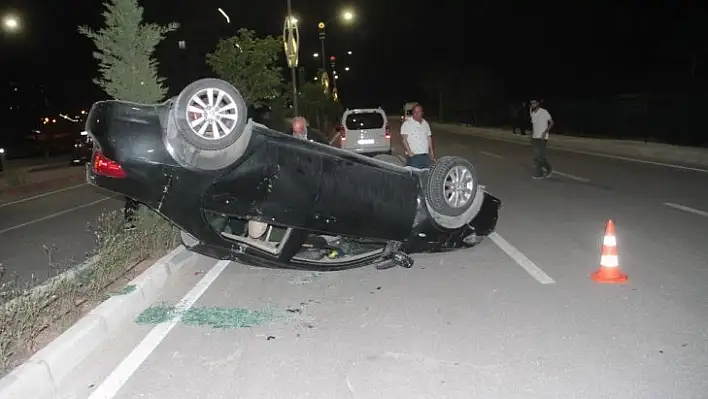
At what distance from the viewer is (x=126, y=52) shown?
8594mm

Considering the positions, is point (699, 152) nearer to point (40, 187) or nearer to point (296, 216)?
point (296, 216)

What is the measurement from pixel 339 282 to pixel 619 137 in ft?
96.4

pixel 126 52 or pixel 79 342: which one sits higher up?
pixel 126 52

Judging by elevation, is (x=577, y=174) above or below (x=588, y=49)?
below

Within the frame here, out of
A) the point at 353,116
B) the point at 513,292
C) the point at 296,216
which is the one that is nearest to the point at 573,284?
the point at 513,292

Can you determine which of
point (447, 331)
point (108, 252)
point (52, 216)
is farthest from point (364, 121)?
point (447, 331)

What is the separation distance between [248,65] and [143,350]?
18.4 metres

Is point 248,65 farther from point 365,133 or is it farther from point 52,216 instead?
point 52,216

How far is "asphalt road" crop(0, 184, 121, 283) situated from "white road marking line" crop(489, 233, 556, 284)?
4853 mm

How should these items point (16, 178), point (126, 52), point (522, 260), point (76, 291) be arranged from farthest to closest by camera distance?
point (16, 178) → point (126, 52) → point (522, 260) → point (76, 291)

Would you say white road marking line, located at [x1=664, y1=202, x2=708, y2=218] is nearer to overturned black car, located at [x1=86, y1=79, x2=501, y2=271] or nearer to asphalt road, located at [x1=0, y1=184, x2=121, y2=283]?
overturned black car, located at [x1=86, y1=79, x2=501, y2=271]

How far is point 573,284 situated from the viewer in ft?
22.2

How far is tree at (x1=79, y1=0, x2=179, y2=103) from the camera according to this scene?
854 cm

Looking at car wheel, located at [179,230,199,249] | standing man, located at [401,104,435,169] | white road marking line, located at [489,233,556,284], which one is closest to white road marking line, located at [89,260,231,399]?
car wheel, located at [179,230,199,249]
